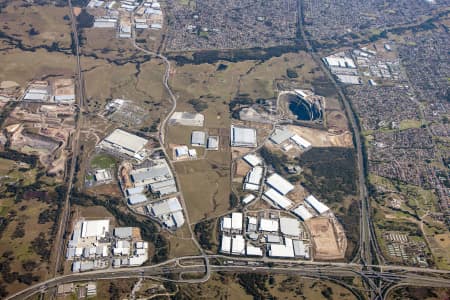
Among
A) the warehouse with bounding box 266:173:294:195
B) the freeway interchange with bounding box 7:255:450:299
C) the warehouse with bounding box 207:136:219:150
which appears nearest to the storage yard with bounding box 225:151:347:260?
the warehouse with bounding box 266:173:294:195

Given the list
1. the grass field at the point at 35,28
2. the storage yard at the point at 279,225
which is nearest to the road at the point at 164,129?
the storage yard at the point at 279,225

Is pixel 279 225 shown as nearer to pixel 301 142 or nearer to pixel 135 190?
pixel 301 142

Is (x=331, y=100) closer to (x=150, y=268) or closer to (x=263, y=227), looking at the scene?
(x=263, y=227)

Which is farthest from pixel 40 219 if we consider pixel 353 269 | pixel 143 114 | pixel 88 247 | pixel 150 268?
pixel 353 269

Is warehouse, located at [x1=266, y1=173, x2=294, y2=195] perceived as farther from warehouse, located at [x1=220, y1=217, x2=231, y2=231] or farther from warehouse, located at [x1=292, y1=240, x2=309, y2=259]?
warehouse, located at [x1=220, y1=217, x2=231, y2=231]

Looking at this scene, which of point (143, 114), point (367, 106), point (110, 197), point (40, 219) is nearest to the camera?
point (40, 219)

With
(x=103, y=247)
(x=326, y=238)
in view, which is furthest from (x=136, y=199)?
(x=326, y=238)
